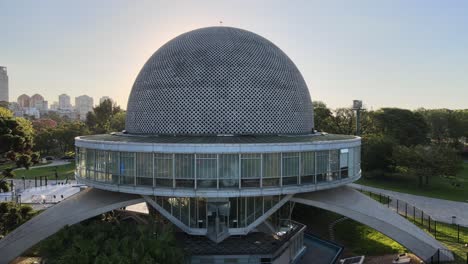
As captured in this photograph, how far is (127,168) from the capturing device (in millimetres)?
24391

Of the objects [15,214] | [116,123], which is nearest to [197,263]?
[15,214]

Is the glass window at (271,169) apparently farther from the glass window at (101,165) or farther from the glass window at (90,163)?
the glass window at (90,163)

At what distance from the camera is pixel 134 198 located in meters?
26.3

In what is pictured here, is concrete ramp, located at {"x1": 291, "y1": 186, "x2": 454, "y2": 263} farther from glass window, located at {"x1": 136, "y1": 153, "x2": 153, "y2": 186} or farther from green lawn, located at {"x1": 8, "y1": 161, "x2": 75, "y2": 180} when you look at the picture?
green lawn, located at {"x1": 8, "y1": 161, "x2": 75, "y2": 180}

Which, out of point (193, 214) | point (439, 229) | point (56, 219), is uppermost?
point (193, 214)

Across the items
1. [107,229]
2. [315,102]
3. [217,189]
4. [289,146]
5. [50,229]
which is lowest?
[50,229]

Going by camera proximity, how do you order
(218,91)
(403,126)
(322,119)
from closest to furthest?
(218,91) → (403,126) → (322,119)

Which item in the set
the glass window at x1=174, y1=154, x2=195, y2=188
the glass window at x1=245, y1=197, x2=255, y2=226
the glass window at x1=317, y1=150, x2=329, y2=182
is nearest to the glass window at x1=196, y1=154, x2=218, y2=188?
the glass window at x1=174, y1=154, x2=195, y2=188

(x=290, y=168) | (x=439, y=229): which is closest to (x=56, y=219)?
(x=290, y=168)

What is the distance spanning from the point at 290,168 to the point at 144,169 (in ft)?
32.6

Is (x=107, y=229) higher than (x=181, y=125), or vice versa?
(x=181, y=125)

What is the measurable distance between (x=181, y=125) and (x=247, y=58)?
8.57m

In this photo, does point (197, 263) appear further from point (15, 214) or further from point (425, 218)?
point (425, 218)

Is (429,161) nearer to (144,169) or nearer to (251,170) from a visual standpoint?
(251,170)
